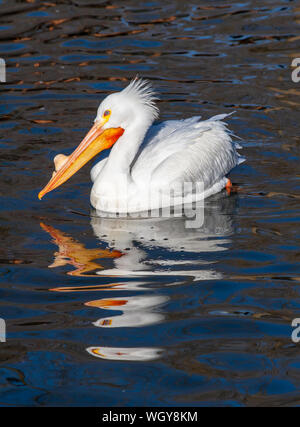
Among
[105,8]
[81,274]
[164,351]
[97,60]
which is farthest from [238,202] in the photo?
[105,8]

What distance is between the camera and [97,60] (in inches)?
353

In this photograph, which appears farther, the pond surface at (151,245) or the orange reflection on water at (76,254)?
the orange reflection on water at (76,254)

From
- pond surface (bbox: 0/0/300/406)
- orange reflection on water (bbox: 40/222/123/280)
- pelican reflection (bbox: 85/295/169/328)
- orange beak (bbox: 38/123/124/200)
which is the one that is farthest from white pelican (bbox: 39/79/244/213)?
pelican reflection (bbox: 85/295/169/328)

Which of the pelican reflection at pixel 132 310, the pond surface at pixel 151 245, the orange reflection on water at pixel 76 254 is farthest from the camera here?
the orange reflection on water at pixel 76 254

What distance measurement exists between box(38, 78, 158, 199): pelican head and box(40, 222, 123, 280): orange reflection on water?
60 centimetres

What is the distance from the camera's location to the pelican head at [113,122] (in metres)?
5.97

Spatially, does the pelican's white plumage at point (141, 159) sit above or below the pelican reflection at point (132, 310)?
above

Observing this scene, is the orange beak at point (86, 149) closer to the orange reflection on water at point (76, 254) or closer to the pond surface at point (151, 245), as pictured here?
the pond surface at point (151, 245)

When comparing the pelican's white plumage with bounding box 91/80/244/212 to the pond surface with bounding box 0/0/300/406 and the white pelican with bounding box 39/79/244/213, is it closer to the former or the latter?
the white pelican with bounding box 39/79/244/213

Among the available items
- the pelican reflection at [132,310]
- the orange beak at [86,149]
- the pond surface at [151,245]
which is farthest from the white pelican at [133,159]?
the pelican reflection at [132,310]

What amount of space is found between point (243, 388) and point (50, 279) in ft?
5.02

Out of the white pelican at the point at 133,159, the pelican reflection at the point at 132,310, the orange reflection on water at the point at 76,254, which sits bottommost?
the pelican reflection at the point at 132,310

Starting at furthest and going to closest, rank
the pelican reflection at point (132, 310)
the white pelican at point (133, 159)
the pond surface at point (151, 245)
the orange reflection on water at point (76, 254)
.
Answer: the white pelican at point (133, 159), the orange reflection on water at point (76, 254), the pelican reflection at point (132, 310), the pond surface at point (151, 245)

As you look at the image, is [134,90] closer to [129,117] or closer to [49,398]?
[129,117]
